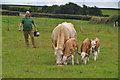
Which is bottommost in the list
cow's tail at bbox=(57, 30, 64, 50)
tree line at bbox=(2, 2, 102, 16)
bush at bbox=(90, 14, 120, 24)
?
cow's tail at bbox=(57, 30, 64, 50)

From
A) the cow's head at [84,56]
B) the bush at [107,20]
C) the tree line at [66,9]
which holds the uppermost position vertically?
the tree line at [66,9]

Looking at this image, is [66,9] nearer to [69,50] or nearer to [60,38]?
[60,38]

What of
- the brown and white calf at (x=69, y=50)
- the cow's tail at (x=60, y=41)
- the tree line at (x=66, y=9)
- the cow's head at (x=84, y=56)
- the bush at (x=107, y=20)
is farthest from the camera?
the tree line at (x=66, y=9)

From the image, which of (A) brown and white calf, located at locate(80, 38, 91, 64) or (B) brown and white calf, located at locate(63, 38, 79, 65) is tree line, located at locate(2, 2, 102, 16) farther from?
(B) brown and white calf, located at locate(63, 38, 79, 65)

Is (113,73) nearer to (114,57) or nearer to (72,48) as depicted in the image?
(72,48)

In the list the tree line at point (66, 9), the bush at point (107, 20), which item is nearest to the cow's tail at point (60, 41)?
the bush at point (107, 20)

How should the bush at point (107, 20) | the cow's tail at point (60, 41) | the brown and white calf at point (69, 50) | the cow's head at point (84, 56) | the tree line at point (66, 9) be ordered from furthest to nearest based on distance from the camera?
the tree line at point (66, 9)
the bush at point (107, 20)
the cow's head at point (84, 56)
the cow's tail at point (60, 41)
the brown and white calf at point (69, 50)

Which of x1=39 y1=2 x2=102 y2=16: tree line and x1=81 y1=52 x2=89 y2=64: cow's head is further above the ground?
x1=39 y1=2 x2=102 y2=16: tree line

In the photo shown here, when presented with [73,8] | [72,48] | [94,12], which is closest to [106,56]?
[72,48]

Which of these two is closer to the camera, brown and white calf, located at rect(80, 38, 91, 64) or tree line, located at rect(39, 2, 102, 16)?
brown and white calf, located at rect(80, 38, 91, 64)

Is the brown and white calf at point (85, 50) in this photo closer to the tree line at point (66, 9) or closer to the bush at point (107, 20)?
the bush at point (107, 20)

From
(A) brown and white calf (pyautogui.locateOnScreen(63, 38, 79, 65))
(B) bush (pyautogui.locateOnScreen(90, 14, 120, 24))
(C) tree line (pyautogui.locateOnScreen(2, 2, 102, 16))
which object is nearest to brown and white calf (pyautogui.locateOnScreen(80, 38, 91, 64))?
(A) brown and white calf (pyautogui.locateOnScreen(63, 38, 79, 65))

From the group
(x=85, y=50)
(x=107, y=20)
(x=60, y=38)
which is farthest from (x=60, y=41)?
(x=107, y=20)

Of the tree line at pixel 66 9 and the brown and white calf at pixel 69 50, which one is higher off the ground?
the tree line at pixel 66 9
